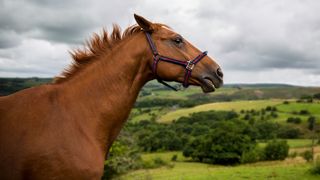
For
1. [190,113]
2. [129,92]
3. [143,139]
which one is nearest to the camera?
[129,92]

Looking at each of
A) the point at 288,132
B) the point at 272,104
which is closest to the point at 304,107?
the point at 288,132

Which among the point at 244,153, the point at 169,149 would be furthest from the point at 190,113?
the point at 244,153

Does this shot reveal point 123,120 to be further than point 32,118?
Yes

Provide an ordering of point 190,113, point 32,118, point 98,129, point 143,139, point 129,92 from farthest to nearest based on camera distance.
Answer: point 190,113, point 143,139, point 129,92, point 98,129, point 32,118

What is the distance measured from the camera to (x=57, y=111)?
4.14 meters

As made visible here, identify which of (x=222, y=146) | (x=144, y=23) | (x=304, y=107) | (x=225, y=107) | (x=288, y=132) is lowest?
(x=222, y=146)

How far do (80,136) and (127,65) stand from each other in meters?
1.11

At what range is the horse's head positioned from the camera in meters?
4.75

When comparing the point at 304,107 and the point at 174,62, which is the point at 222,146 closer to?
the point at 304,107

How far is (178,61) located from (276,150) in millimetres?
75089

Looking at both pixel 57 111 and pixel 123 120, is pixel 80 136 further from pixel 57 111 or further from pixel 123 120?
pixel 123 120

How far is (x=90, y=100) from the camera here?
175 inches

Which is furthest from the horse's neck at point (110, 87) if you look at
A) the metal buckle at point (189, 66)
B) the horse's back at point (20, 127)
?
the metal buckle at point (189, 66)

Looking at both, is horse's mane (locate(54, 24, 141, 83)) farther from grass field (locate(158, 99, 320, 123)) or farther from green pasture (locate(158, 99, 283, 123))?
green pasture (locate(158, 99, 283, 123))
